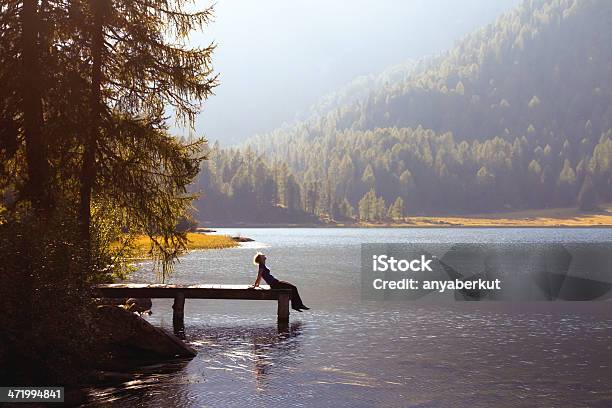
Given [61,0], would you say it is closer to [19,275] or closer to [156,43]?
[156,43]

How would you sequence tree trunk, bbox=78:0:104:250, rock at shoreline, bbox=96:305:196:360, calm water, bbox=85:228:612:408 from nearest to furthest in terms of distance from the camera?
calm water, bbox=85:228:612:408, rock at shoreline, bbox=96:305:196:360, tree trunk, bbox=78:0:104:250

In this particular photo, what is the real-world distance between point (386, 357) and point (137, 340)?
8.32m

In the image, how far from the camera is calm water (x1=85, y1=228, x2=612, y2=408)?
17625 mm

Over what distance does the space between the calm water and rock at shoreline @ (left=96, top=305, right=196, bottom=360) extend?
0.91m

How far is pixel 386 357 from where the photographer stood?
903 inches

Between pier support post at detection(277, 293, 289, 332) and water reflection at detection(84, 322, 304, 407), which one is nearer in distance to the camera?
water reflection at detection(84, 322, 304, 407)

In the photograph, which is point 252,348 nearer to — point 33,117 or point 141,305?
point 33,117

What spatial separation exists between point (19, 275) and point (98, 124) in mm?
8027

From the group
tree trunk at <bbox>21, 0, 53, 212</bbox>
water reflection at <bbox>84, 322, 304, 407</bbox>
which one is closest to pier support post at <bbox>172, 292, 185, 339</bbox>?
water reflection at <bbox>84, 322, 304, 407</bbox>

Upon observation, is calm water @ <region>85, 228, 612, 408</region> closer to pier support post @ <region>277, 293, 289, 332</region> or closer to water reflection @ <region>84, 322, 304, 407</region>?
water reflection @ <region>84, 322, 304, 407</region>

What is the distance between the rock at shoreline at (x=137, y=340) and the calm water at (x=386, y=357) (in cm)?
91

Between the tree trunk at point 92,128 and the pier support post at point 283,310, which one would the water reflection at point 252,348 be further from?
the tree trunk at point 92,128

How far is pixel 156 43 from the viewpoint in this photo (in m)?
23.8

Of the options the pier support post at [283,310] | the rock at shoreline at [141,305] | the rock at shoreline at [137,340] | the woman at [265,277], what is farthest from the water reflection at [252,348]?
the rock at shoreline at [141,305]
